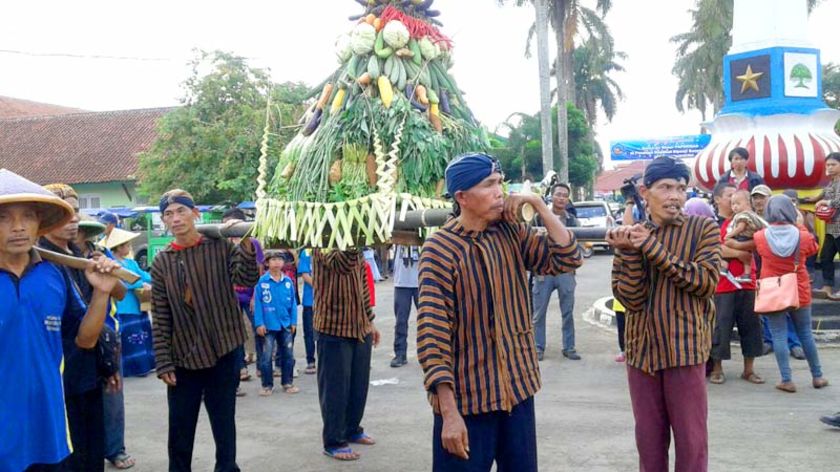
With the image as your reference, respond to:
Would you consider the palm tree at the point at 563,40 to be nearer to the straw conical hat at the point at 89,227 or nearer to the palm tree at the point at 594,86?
the palm tree at the point at 594,86

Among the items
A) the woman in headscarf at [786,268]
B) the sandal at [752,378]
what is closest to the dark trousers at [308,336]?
the sandal at [752,378]

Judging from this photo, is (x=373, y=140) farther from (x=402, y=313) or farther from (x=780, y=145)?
(x=780, y=145)

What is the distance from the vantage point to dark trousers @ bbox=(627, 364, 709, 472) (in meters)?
3.88

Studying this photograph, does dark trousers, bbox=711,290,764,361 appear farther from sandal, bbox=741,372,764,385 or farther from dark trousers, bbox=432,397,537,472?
dark trousers, bbox=432,397,537,472

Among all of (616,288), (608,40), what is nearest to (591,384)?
(616,288)

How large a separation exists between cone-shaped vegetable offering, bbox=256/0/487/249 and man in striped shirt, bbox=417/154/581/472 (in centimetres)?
75

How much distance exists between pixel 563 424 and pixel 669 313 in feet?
8.83

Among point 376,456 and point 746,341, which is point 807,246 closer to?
point 746,341

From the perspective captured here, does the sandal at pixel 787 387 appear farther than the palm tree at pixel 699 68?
No

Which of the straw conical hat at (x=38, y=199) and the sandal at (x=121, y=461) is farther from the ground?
the straw conical hat at (x=38, y=199)

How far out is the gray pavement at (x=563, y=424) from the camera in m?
5.50

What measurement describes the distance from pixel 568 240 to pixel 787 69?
10.7 m

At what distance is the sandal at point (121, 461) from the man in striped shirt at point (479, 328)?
11.1 ft

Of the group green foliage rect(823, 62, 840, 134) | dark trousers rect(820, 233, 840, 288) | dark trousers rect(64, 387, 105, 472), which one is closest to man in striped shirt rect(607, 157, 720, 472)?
dark trousers rect(64, 387, 105, 472)
